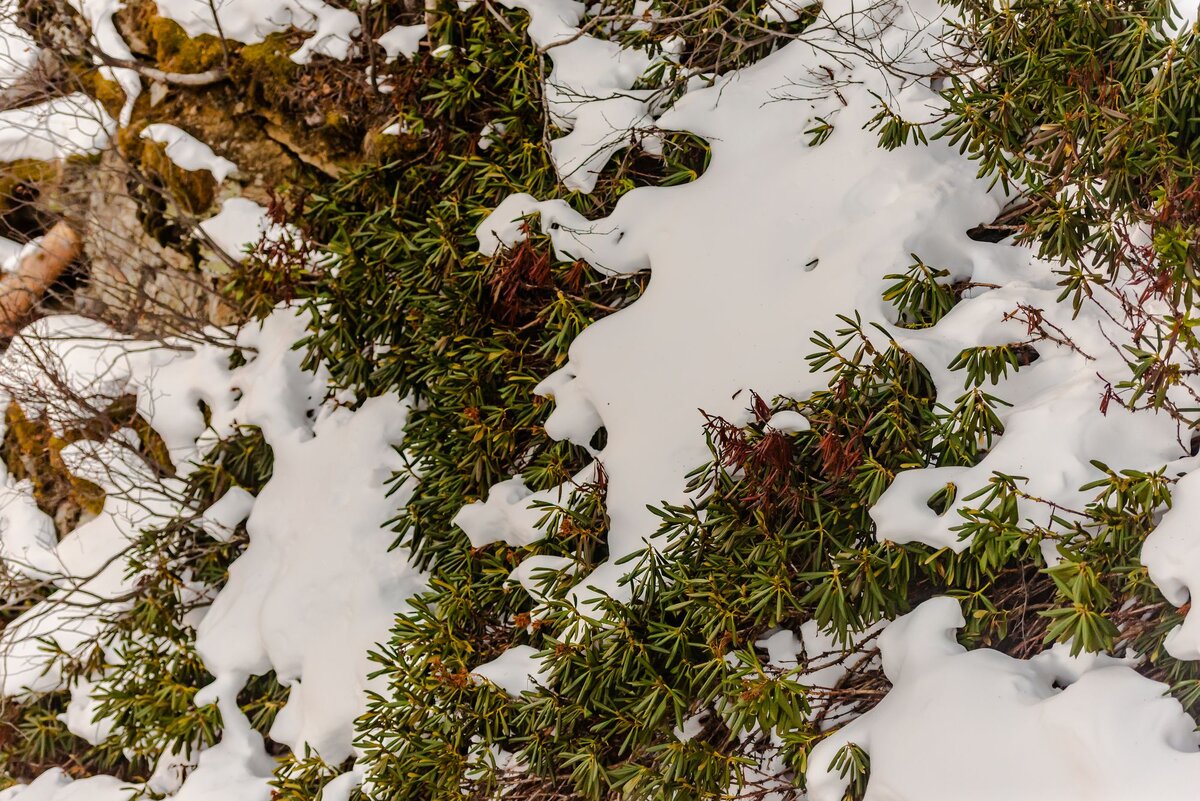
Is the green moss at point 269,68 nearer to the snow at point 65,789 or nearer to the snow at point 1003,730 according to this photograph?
the snow at point 65,789

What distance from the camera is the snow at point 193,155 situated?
3855 millimetres

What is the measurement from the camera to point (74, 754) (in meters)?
3.50

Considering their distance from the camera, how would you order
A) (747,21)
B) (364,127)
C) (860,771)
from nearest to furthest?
(860,771) → (747,21) → (364,127)

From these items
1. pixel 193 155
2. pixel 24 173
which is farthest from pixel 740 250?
pixel 24 173

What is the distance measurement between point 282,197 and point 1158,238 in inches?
126

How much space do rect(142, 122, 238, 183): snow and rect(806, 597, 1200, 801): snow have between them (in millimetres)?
3326

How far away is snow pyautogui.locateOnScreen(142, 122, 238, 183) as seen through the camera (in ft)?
12.6

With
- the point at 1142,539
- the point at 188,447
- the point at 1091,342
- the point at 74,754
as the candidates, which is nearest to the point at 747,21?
the point at 1091,342

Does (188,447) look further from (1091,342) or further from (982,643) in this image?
(1091,342)

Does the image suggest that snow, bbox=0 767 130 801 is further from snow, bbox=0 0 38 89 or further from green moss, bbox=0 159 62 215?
snow, bbox=0 0 38 89

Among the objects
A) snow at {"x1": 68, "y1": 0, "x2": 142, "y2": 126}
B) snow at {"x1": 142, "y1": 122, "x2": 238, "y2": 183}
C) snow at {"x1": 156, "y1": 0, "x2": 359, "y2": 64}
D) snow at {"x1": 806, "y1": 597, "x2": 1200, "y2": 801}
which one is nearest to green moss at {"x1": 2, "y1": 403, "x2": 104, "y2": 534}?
snow at {"x1": 142, "y1": 122, "x2": 238, "y2": 183}

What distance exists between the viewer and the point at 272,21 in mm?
3805

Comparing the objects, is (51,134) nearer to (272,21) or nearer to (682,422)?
(272,21)

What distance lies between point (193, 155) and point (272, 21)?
0.68 m
